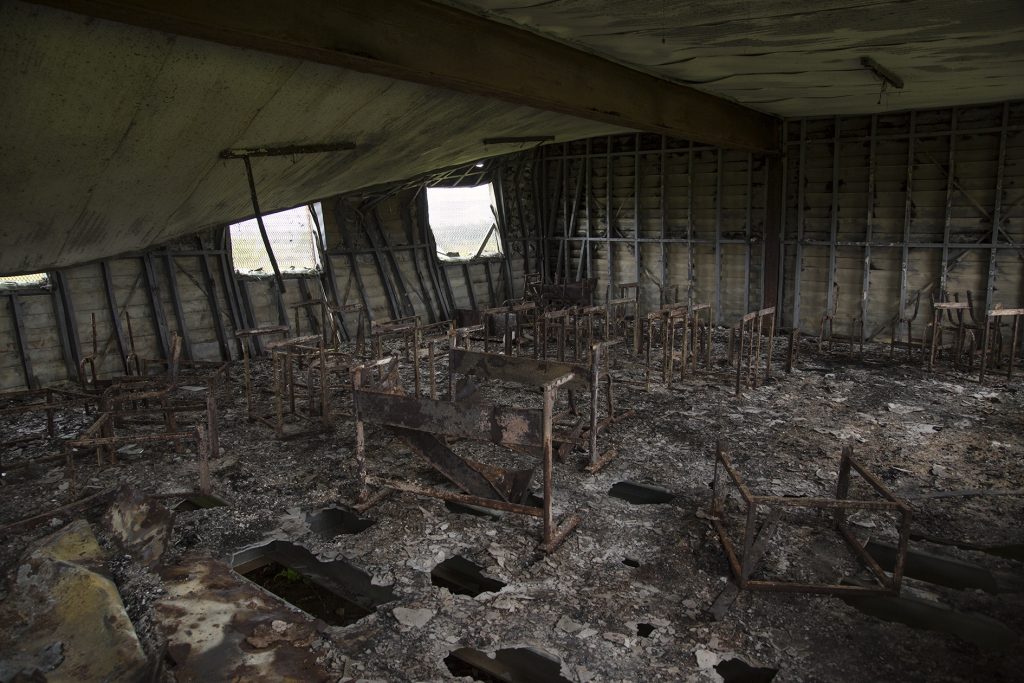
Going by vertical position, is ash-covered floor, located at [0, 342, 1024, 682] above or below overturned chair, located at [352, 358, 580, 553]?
below

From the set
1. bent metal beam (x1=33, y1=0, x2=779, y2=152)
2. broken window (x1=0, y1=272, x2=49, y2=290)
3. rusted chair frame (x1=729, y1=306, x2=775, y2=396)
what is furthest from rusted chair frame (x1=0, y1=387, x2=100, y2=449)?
rusted chair frame (x1=729, y1=306, x2=775, y2=396)

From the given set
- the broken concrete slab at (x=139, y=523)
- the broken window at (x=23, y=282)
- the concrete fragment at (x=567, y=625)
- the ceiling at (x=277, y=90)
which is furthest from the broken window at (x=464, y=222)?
the concrete fragment at (x=567, y=625)

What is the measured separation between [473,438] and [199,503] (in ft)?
10.1

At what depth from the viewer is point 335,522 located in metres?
5.99

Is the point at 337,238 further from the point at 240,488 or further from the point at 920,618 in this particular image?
the point at 920,618

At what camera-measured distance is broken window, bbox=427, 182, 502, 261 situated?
16.5 meters

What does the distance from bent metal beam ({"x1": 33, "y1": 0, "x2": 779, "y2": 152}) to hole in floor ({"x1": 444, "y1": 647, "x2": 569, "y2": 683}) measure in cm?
402

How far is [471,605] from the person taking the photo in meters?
4.69

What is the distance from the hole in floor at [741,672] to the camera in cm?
398

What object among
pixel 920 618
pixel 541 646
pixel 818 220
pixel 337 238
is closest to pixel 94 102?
pixel 541 646

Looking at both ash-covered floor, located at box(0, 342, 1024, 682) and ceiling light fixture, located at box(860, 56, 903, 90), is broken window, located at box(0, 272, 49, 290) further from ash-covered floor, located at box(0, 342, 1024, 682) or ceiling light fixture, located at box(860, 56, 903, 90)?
ceiling light fixture, located at box(860, 56, 903, 90)

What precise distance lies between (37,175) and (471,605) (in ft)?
13.7

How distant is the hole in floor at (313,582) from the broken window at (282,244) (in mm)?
8694

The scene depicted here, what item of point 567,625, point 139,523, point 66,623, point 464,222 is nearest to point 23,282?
point 139,523
